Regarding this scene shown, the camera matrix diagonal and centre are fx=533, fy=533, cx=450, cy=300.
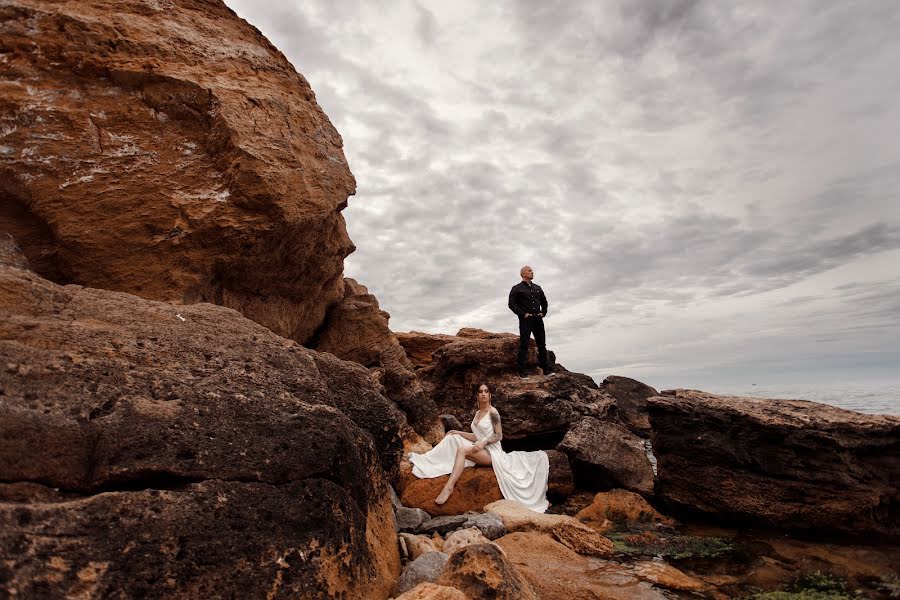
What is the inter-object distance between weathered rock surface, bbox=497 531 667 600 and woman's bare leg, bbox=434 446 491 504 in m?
2.47

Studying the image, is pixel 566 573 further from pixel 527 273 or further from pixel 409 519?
pixel 527 273

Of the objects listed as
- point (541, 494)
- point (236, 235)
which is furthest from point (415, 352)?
point (236, 235)

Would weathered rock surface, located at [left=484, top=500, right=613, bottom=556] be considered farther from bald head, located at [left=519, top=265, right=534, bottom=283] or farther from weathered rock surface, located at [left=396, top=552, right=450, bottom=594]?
bald head, located at [left=519, top=265, right=534, bottom=283]

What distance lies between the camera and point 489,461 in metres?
10.4

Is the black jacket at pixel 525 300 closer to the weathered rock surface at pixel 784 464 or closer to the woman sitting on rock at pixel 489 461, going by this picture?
the woman sitting on rock at pixel 489 461

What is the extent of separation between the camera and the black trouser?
16.3m

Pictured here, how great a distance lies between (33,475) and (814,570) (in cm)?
866

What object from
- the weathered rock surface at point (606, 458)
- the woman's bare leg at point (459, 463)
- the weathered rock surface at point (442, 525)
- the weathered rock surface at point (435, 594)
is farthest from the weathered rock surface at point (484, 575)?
the weathered rock surface at point (606, 458)

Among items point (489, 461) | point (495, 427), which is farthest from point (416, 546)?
point (495, 427)

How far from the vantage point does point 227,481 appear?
402 centimetres

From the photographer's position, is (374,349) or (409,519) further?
(374,349)

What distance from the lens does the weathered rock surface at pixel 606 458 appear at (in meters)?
10.8

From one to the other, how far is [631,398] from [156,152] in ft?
57.8

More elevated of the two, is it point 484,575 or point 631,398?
point 631,398
